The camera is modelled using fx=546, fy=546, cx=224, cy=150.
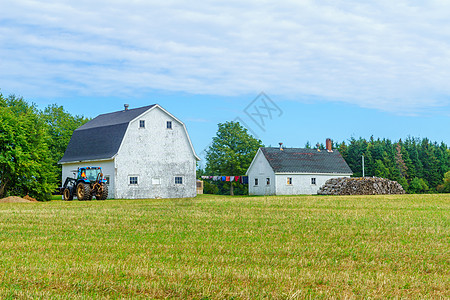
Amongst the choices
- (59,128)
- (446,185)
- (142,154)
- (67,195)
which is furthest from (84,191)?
(446,185)

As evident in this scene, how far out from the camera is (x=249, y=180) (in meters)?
66.5

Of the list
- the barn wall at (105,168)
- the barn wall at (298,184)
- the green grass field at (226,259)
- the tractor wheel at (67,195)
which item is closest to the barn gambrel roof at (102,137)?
the barn wall at (105,168)

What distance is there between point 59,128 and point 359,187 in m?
34.2

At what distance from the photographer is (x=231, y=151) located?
73188mm

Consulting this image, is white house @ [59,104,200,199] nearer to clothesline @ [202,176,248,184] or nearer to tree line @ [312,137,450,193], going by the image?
clothesline @ [202,176,248,184]

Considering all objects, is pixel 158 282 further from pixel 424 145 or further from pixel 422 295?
pixel 424 145

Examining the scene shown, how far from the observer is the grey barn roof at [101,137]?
45784 millimetres

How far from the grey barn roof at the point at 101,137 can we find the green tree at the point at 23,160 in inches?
229

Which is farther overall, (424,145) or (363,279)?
(424,145)

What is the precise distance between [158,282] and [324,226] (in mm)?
8873

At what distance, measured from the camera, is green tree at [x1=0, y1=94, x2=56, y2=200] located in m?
38.0

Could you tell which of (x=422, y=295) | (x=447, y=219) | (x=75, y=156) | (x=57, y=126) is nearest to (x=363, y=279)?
(x=422, y=295)

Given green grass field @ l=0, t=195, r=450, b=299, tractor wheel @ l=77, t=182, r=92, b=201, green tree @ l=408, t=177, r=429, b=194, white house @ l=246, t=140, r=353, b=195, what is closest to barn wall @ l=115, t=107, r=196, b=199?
tractor wheel @ l=77, t=182, r=92, b=201

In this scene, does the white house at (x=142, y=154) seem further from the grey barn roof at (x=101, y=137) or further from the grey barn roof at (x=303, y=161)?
the grey barn roof at (x=303, y=161)
